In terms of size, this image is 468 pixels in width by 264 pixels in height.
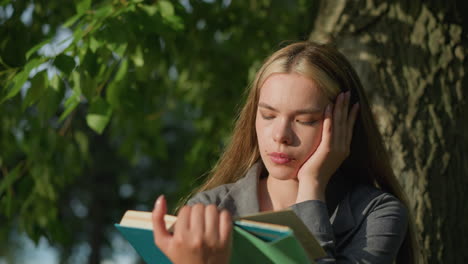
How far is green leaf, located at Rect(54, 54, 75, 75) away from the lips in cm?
133

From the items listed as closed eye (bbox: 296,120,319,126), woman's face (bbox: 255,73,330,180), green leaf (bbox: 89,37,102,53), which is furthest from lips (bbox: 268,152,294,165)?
green leaf (bbox: 89,37,102,53)

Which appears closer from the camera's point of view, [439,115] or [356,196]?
[356,196]

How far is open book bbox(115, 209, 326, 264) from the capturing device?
163 cm

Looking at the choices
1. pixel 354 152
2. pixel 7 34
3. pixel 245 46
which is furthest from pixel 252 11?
pixel 354 152

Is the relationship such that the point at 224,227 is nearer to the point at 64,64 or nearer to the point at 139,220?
the point at 139,220

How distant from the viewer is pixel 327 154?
212 centimetres

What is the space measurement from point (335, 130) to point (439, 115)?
1.28m

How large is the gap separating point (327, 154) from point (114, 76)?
9.91 feet

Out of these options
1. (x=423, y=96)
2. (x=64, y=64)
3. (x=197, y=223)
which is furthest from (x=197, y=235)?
(x=423, y=96)

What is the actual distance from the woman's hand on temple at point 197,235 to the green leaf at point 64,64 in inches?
62.4

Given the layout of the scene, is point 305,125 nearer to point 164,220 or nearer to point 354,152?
point 354,152

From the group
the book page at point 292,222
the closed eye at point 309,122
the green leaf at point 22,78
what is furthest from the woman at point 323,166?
the green leaf at point 22,78

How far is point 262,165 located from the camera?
240cm

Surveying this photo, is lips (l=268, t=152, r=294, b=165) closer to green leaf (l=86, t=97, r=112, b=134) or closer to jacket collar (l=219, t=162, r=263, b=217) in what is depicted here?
jacket collar (l=219, t=162, r=263, b=217)
